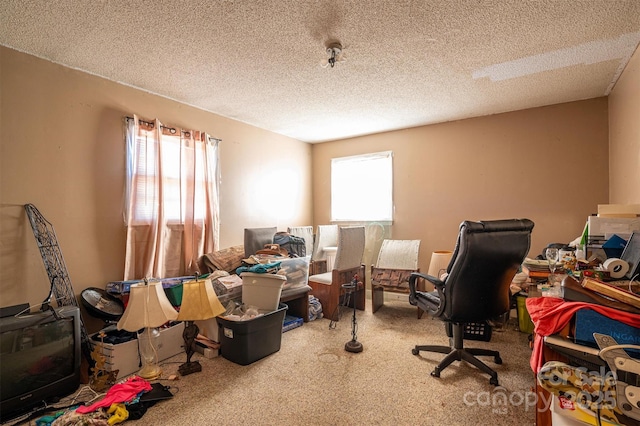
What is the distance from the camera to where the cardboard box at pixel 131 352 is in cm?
221

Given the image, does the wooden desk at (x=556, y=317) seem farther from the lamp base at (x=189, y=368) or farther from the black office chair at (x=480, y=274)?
the lamp base at (x=189, y=368)

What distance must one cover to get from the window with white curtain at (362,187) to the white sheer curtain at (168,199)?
6.85 ft

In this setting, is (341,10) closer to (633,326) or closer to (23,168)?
(633,326)

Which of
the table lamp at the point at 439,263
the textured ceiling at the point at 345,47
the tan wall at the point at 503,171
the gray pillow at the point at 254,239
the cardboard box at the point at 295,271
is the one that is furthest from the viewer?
the gray pillow at the point at 254,239

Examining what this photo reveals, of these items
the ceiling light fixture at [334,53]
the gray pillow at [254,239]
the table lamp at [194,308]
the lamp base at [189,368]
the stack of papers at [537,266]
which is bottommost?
the lamp base at [189,368]

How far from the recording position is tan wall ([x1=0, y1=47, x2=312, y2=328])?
2.28 m

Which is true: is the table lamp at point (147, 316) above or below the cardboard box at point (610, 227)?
below

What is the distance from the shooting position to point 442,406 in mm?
1895

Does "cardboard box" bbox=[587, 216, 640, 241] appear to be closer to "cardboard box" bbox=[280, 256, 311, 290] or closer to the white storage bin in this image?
the white storage bin

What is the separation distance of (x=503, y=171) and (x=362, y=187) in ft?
6.39

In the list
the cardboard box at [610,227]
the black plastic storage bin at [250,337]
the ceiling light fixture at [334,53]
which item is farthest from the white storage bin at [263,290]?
the cardboard box at [610,227]

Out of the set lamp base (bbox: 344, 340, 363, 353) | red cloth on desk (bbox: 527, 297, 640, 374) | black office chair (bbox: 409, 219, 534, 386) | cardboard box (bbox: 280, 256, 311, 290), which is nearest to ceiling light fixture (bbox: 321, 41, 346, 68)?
black office chair (bbox: 409, 219, 534, 386)

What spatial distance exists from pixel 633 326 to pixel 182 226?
346cm

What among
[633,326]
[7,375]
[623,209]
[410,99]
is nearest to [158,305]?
[7,375]
